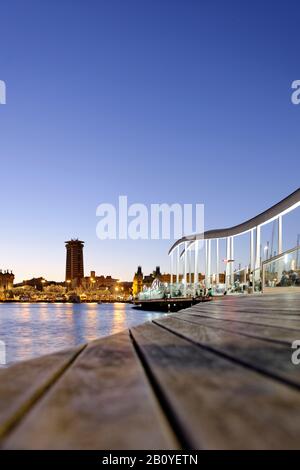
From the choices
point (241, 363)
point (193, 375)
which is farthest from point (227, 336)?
point (193, 375)

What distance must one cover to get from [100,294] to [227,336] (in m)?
169

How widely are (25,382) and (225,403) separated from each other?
2.31 feet

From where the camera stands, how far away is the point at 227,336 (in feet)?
7.85

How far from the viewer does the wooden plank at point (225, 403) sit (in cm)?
85

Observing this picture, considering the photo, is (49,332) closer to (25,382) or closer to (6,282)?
(25,382)

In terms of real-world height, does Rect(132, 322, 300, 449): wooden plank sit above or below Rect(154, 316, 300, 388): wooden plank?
above

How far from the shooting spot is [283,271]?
1464 centimetres

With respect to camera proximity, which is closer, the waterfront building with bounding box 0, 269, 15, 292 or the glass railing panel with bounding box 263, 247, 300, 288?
the glass railing panel with bounding box 263, 247, 300, 288

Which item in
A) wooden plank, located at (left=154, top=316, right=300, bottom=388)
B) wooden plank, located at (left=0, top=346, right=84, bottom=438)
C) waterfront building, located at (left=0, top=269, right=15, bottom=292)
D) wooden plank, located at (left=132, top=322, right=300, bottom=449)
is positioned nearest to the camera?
wooden plank, located at (left=132, top=322, right=300, bottom=449)

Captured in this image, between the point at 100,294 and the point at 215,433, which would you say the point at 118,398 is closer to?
the point at 215,433

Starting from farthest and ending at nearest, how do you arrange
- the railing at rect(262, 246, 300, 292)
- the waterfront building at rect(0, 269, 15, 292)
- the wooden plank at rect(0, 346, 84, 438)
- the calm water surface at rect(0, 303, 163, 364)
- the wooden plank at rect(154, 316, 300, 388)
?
1. the waterfront building at rect(0, 269, 15, 292)
2. the calm water surface at rect(0, 303, 163, 364)
3. the railing at rect(262, 246, 300, 292)
4. the wooden plank at rect(154, 316, 300, 388)
5. the wooden plank at rect(0, 346, 84, 438)

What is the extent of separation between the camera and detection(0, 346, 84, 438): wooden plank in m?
1.04

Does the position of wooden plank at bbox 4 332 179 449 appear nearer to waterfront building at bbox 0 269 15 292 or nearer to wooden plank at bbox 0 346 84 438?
wooden plank at bbox 0 346 84 438

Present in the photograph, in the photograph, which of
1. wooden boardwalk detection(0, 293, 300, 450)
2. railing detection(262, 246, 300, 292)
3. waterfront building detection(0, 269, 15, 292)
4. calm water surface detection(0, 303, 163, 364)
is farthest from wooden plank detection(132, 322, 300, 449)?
waterfront building detection(0, 269, 15, 292)
